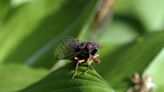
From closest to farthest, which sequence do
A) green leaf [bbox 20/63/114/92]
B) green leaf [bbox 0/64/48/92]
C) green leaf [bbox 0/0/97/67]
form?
green leaf [bbox 20/63/114/92], green leaf [bbox 0/64/48/92], green leaf [bbox 0/0/97/67]

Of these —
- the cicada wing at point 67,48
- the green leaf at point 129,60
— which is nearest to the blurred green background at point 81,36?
the green leaf at point 129,60

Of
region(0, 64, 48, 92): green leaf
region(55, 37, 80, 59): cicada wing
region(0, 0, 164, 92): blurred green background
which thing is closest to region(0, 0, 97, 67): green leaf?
region(0, 0, 164, 92): blurred green background

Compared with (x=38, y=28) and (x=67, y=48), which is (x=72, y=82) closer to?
(x=67, y=48)

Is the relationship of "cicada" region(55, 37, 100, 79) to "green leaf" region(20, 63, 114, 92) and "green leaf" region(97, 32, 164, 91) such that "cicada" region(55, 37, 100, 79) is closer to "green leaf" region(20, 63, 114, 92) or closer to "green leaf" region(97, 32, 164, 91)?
"green leaf" region(20, 63, 114, 92)

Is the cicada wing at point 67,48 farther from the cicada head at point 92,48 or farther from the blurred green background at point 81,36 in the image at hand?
the blurred green background at point 81,36

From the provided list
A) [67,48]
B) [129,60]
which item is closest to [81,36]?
[129,60]

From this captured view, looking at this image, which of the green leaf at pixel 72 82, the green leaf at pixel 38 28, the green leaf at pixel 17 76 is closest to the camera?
the green leaf at pixel 72 82

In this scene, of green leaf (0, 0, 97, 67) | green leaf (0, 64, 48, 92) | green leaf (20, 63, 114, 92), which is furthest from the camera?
green leaf (0, 0, 97, 67)
